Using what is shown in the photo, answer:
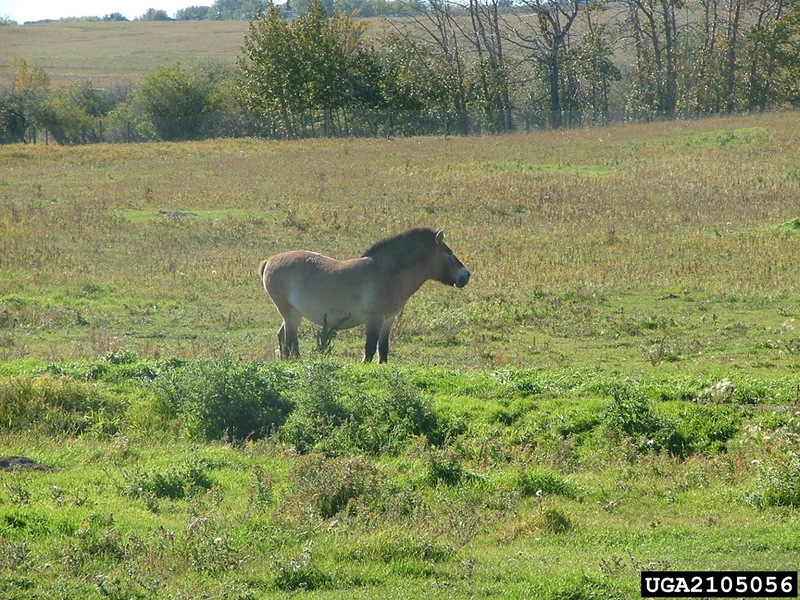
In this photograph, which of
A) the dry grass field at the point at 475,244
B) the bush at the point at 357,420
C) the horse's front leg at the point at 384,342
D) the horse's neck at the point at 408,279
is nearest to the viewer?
the bush at the point at 357,420

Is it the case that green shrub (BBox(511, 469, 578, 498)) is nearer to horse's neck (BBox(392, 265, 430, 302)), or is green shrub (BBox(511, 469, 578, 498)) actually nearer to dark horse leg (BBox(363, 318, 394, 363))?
dark horse leg (BBox(363, 318, 394, 363))

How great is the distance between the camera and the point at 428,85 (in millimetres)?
74875

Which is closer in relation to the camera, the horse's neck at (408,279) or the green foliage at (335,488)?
the green foliage at (335,488)

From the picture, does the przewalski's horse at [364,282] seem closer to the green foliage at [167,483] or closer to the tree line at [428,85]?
the green foliage at [167,483]

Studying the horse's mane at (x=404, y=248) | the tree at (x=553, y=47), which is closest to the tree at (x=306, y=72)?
the tree at (x=553, y=47)

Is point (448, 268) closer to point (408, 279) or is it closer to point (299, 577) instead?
point (408, 279)

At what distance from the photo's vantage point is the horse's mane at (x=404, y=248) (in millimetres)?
15109

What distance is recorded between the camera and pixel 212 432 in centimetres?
1105

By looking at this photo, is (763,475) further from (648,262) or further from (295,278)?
(648,262)

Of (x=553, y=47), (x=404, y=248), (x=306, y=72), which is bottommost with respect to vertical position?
(x=404, y=248)

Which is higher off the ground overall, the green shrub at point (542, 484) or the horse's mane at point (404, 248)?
the horse's mane at point (404, 248)

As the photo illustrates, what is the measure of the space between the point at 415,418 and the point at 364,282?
14.7ft

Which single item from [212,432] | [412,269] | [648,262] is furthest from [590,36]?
[212,432]

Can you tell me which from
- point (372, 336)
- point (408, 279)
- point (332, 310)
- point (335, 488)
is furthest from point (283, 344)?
point (335, 488)
